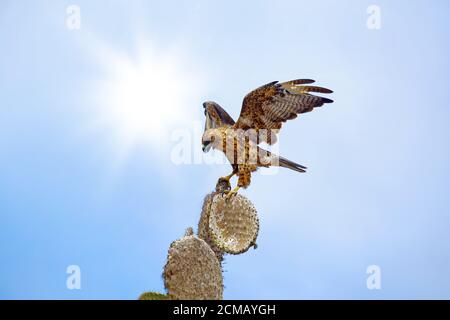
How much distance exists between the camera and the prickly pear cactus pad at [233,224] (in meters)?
6.14

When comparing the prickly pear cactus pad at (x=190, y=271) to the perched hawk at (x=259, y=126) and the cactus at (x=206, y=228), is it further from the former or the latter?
the perched hawk at (x=259, y=126)

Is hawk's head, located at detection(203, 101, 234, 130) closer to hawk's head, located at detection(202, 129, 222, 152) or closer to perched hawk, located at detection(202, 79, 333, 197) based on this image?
perched hawk, located at detection(202, 79, 333, 197)

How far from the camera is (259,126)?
7.26 m

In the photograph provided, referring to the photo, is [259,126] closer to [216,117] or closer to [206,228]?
[216,117]

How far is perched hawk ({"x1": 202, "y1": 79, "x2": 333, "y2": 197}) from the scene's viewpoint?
22.5 feet

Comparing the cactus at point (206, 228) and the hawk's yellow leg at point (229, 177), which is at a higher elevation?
the hawk's yellow leg at point (229, 177)

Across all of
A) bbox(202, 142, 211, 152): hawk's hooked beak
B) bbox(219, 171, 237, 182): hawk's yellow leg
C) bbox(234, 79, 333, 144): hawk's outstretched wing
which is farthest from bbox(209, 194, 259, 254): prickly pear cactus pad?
bbox(234, 79, 333, 144): hawk's outstretched wing

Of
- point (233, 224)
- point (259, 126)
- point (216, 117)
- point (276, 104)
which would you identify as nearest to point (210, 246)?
point (233, 224)

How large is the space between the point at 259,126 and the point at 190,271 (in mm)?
2513

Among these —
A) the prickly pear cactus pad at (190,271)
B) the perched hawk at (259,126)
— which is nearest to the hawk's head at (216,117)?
the perched hawk at (259,126)
